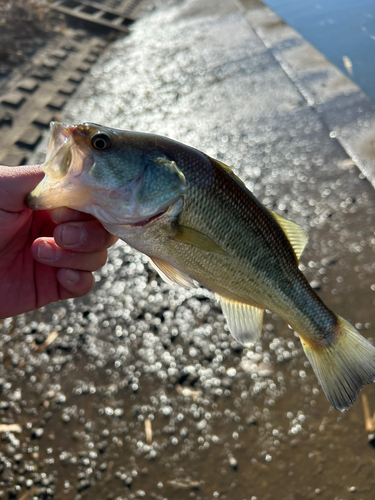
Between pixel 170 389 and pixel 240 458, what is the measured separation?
80 cm

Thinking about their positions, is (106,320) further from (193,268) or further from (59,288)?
(193,268)

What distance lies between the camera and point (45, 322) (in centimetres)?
425

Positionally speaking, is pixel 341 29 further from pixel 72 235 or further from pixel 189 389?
pixel 72 235

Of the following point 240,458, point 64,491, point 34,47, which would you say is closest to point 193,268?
point 240,458

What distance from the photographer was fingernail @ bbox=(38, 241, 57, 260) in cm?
233

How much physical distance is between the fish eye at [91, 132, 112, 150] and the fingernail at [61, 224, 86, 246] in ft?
1.75

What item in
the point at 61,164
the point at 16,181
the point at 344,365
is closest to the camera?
the point at 61,164

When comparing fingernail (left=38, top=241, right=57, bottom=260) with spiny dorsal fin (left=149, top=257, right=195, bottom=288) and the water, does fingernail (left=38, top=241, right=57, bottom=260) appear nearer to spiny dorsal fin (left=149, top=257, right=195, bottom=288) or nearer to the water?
spiny dorsal fin (left=149, top=257, right=195, bottom=288)

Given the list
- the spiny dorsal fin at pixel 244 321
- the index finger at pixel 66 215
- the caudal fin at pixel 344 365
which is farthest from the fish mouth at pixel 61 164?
the caudal fin at pixel 344 365

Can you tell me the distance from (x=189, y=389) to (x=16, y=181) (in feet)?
7.54

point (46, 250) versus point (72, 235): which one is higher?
point (72, 235)

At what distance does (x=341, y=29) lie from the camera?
11406 mm

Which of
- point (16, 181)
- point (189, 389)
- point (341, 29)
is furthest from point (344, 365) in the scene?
point (341, 29)

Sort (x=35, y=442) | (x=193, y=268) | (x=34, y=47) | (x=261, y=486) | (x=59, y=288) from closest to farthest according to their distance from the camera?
(x=193, y=268), (x=59, y=288), (x=261, y=486), (x=35, y=442), (x=34, y=47)
